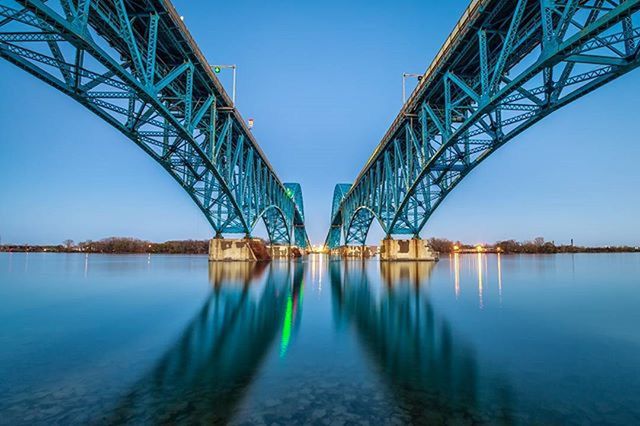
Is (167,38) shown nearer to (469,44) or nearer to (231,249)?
(469,44)

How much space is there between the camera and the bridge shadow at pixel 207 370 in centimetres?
466

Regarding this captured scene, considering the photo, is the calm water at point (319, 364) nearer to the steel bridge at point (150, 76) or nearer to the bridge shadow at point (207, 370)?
the bridge shadow at point (207, 370)

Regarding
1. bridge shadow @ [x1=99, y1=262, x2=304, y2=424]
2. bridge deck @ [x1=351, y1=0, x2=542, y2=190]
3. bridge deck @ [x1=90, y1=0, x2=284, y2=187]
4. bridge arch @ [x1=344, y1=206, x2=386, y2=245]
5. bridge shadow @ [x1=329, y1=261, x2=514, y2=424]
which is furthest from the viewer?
bridge arch @ [x1=344, y1=206, x2=386, y2=245]

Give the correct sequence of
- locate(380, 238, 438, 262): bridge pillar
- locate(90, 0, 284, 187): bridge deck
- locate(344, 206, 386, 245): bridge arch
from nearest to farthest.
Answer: locate(90, 0, 284, 187): bridge deck → locate(380, 238, 438, 262): bridge pillar → locate(344, 206, 386, 245): bridge arch

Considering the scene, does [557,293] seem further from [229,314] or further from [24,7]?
[24,7]

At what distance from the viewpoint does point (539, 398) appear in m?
5.24

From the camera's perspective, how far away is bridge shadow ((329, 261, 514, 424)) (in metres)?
4.81

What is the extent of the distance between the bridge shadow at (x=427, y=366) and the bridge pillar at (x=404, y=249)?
3248cm

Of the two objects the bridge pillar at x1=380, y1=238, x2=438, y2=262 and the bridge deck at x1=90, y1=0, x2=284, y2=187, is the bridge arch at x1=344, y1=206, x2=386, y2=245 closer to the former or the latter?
the bridge pillar at x1=380, y1=238, x2=438, y2=262

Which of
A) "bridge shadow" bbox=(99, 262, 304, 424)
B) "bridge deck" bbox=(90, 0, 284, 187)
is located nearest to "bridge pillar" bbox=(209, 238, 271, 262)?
"bridge deck" bbox=(90, 0, 284, 187)

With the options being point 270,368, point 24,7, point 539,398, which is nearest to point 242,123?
point 24,7

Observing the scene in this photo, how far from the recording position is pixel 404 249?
46.9m

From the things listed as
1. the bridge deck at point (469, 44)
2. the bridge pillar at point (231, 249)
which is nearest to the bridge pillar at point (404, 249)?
the bridge pillar at point (231, 249)

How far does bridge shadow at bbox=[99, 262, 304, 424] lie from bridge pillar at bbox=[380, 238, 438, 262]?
3441 centimetres
